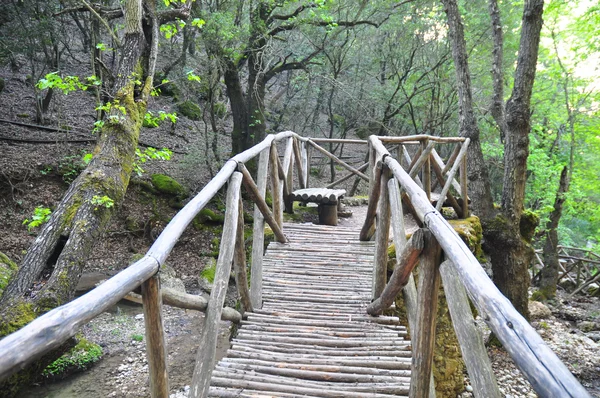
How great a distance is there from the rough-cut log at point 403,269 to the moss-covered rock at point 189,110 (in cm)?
1386

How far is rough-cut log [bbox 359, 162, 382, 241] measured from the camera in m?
3.89

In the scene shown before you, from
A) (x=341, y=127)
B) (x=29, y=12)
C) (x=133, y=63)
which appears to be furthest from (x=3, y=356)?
(x=341, y=127)

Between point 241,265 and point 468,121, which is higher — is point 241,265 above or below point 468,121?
below

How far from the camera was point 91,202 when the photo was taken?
15.5 ft

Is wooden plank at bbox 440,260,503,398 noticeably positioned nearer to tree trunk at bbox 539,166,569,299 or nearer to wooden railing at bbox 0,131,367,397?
wooden railing at bbox 0,131,367,397

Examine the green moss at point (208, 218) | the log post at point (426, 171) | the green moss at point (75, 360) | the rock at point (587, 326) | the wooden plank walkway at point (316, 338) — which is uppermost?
the log post at point (426, 171)

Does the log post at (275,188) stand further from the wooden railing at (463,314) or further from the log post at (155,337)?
the log post at (155,337)

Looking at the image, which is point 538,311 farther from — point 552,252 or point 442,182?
point 442,182

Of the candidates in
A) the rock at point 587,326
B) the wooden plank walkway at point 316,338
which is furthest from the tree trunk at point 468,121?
the rock at point 587,326

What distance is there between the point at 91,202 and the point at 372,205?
3.61m

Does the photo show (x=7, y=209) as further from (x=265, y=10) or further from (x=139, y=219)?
(x=265, y=10)

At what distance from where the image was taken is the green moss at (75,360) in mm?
5477

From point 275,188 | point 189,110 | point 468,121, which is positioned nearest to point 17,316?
point 275,188

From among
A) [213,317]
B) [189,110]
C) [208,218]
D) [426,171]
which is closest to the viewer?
[213,317]
